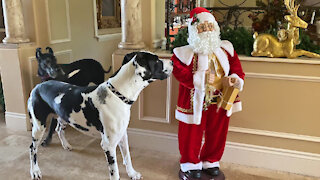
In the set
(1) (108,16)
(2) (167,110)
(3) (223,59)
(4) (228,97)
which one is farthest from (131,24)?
(1) (108,16)

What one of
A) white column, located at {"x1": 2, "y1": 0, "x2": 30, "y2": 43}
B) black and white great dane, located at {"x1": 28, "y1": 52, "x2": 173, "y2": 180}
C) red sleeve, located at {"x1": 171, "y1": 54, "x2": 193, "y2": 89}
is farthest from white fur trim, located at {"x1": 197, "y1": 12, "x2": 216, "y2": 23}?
white column, located at {"x1": 2, "y1": 0, "x2": 30, "y2": 43}

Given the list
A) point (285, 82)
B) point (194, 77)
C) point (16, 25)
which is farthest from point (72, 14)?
point (285, 82)

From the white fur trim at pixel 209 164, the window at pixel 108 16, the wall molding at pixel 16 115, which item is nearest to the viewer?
the white fur trim at pixel 209 164

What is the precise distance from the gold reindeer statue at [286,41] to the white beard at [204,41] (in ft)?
1.55

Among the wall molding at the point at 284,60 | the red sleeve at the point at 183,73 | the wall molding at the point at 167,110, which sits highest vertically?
the wall molding at the point at 284,60

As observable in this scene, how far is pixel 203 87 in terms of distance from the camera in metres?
2.15

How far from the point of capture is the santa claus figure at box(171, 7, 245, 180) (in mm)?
2145

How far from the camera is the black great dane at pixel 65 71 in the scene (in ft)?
9.51

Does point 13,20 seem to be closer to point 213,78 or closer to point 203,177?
point 213,78

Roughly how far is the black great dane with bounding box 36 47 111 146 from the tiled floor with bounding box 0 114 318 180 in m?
0.28

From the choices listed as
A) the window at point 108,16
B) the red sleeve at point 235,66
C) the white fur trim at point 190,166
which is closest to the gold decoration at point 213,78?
the red sleeve at point 235,66

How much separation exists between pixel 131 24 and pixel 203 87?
1063 millimetres

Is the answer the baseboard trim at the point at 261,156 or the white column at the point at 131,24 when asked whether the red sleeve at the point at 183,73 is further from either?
the baseboard trim at the point at 261,156

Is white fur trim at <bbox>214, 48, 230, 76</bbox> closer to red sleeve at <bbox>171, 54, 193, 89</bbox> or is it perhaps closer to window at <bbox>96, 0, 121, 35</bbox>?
red sleeve at <bbox>171, 54, 193, 89</bbox>
